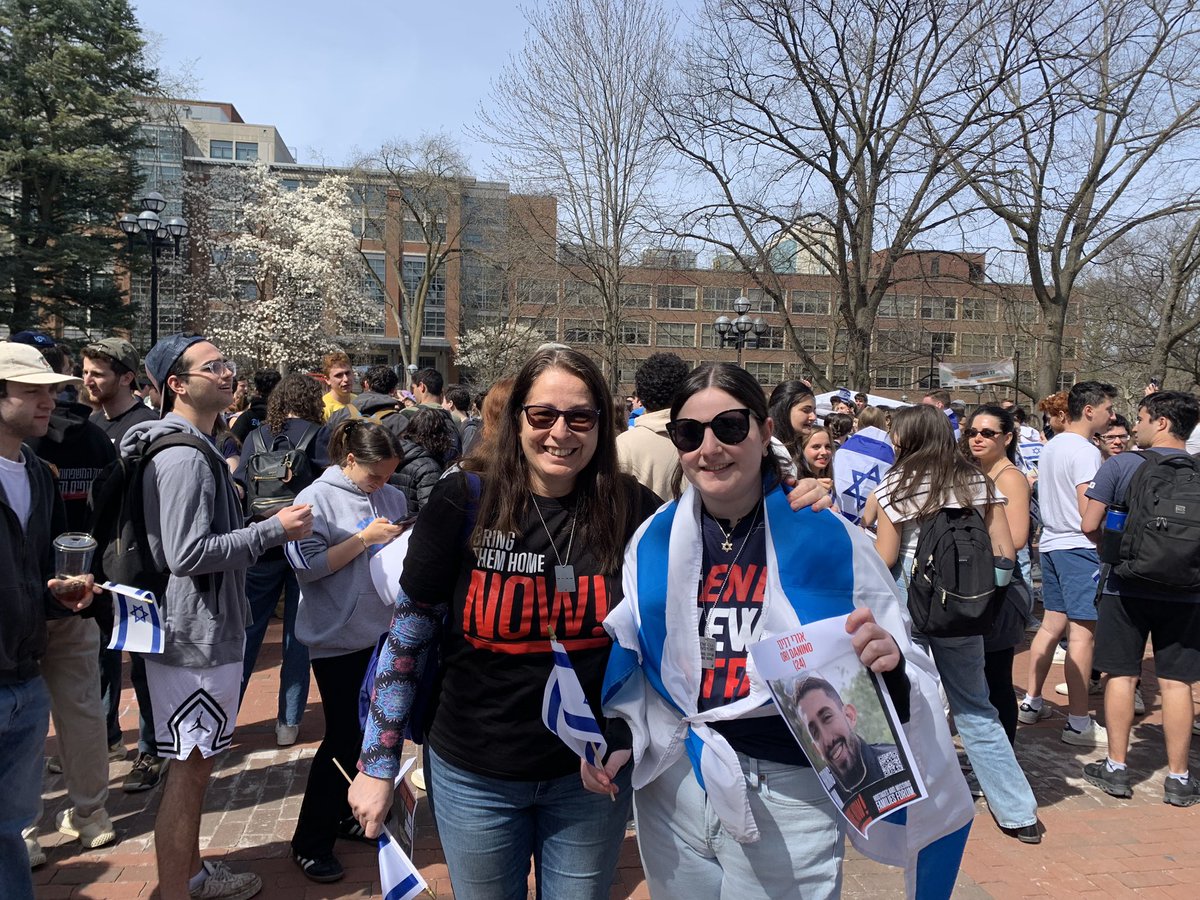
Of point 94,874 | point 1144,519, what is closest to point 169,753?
point 94,874

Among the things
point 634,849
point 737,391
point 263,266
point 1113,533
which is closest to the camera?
point 737,391

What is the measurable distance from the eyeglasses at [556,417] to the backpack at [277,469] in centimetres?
300

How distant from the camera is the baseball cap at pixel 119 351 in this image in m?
4.79

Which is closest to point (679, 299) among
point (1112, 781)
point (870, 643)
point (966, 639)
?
point (1112, 781)

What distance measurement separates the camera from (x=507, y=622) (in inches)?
82.6

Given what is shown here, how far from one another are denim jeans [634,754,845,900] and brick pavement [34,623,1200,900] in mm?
1774

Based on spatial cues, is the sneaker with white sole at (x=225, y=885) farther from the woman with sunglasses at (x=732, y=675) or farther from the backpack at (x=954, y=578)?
the backpack at (x=954, y=578)

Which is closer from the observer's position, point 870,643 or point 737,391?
point 870,643

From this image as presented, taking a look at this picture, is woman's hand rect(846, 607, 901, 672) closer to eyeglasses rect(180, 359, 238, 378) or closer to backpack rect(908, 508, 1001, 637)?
backpack rect(908, 508, 1001, 637)

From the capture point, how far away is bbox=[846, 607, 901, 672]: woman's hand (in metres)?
1.79

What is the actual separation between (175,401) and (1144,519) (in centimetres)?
478

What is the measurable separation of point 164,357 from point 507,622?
6.51ft

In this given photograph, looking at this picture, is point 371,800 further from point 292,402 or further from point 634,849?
point 292,402

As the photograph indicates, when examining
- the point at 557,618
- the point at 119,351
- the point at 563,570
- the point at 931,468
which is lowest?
the point at 557,618
